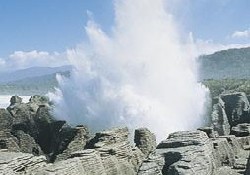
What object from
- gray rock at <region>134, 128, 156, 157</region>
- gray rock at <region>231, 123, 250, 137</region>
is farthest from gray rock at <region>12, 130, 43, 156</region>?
gray rock at <region>231, 123, 250, 137</region>

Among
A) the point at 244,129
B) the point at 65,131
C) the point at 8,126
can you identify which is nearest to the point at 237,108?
the point at 244,129

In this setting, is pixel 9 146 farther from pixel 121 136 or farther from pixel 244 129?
pixel 244 129

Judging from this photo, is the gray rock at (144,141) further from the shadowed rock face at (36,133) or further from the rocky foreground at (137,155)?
the shadowed rock face at (36,133)

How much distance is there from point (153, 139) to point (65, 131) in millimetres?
5790

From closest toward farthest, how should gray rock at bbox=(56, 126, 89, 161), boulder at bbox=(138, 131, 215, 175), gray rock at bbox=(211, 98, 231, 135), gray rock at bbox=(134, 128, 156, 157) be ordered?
1. boulder at bbox=(138, 131, 215, 175)
2. gray rock at bbox=(134, 128, 156, 157)
3. gray rock at bbox=(56, 126, 89, 161)
4. gray rock at bbox=(211, 98, 231, 135)

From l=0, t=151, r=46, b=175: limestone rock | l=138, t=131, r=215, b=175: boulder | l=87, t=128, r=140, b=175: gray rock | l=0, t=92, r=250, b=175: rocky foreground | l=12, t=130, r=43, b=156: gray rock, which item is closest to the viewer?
l=0, t=151, r=46, b=175: limestone rock

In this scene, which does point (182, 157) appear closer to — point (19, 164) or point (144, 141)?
point (19, 164)

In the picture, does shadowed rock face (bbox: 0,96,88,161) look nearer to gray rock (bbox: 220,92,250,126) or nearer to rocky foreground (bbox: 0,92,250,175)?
rocky foreground (bbox: 0,92,250,175)

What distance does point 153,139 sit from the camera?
2308 cm

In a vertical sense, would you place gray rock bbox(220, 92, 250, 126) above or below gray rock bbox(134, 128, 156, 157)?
above

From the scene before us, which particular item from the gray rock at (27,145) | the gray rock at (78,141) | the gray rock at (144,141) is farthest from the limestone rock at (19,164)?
the gray rock at (27,145)

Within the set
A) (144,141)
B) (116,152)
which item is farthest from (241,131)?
(116,152)

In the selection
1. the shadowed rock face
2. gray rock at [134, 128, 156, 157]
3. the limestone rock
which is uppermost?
the shadowed rock face

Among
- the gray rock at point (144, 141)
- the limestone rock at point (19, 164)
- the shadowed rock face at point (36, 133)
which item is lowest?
the limestone rock at point (19, 164)
